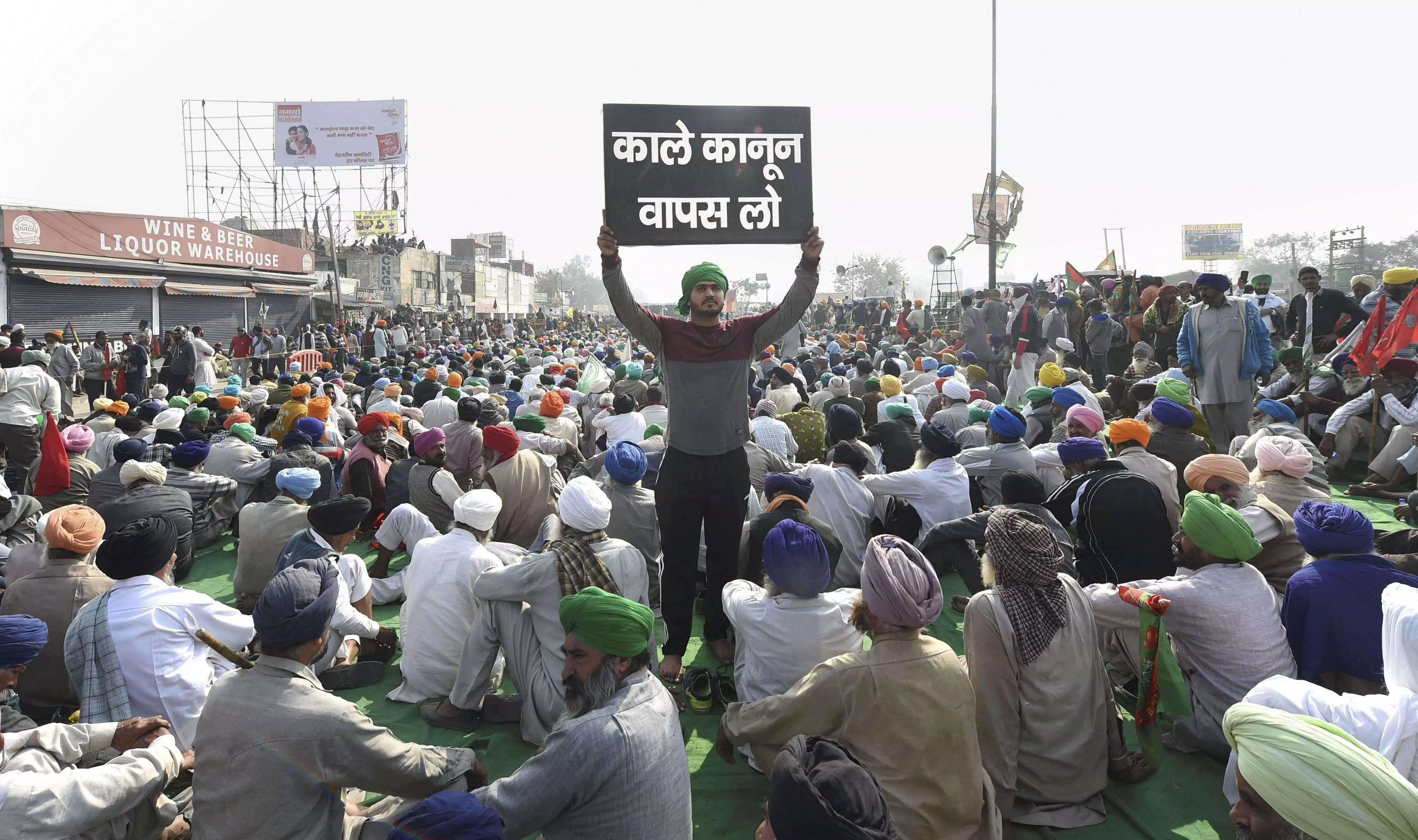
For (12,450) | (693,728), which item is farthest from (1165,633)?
(12,450)

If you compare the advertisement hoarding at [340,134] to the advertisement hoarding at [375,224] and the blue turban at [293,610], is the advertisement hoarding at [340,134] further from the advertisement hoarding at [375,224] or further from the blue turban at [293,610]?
the blue turban at [293,610]

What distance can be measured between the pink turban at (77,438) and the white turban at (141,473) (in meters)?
1.31

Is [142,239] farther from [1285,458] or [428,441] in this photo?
[1285,458]

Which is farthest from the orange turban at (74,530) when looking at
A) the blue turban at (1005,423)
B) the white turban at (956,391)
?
the white turban at (956,391)

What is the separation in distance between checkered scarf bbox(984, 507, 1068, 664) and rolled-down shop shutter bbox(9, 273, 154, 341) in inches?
851

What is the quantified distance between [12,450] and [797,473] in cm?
818

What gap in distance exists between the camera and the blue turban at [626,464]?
4359 millimetres

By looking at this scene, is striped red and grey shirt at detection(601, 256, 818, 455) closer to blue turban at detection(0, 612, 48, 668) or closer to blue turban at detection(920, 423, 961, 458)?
blue turban at detection(920, 423, 961, 458)

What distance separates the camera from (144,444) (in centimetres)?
616

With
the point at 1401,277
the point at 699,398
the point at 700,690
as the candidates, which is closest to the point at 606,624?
the point at 699,398

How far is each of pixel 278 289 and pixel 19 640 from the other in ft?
95.1

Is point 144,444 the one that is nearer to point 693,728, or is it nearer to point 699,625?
point 699,625

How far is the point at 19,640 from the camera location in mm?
2316

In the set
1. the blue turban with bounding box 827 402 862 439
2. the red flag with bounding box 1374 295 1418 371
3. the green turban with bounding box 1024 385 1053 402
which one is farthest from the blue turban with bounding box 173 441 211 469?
the red flag with bounding box 1374 295 1418 371
